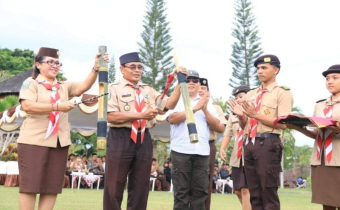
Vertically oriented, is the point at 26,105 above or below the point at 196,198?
above

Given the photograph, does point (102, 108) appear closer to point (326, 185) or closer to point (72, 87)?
point (72, 87)

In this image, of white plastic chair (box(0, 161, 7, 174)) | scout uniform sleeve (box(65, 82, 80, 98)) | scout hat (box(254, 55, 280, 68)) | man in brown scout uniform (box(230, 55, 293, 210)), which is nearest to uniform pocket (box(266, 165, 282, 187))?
man in brown scout uniform (box(230, 55, 293, 210))

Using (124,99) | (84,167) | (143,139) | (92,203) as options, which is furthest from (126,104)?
(84,167)

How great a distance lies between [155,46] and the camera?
39031 mm

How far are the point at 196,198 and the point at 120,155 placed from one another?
1348 mm

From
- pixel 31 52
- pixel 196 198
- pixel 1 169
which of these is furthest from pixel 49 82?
pixel 31 52

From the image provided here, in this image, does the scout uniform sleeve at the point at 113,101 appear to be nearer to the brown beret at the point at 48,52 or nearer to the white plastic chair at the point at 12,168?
the brown beret at the point at 48,52

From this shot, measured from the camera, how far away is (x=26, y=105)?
222 inches

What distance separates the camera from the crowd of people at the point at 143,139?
5703 millimetres

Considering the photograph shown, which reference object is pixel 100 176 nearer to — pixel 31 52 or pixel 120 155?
pixel 120 155

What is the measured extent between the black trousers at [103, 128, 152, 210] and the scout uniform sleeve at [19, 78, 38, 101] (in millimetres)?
917

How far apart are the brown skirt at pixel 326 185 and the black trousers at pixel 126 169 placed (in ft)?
6.11

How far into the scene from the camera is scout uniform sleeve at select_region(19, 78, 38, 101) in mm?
5723

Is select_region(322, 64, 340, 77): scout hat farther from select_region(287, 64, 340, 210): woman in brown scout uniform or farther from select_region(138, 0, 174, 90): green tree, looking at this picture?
select_region(138, 0, 174, 90): green tree
